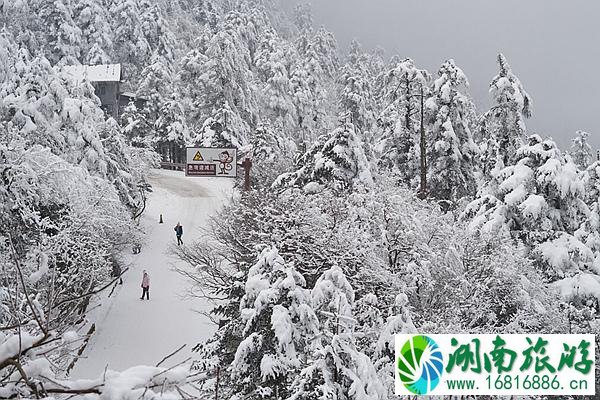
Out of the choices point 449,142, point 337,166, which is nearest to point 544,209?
point 337,166

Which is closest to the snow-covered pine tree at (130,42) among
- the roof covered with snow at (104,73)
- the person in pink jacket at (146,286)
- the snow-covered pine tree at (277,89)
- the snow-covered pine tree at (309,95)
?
the roof covered with snow at (104,73)

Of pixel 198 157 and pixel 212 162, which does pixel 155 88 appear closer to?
pixel 198 157

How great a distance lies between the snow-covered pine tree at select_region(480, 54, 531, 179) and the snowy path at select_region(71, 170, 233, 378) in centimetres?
1297

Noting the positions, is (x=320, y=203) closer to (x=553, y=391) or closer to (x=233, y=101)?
(x=553, y=391)

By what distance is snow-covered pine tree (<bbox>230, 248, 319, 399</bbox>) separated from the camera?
1004 centimetres

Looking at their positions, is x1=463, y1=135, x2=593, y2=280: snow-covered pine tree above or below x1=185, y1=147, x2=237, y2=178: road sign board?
below

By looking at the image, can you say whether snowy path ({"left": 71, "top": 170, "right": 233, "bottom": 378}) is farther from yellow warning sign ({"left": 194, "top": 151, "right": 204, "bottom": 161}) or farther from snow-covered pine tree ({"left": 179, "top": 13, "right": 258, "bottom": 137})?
snow-covered pine tree ({"left": 179, "top": 13, "right": 258, "bottom": 137})

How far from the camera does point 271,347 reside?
34.3 feet

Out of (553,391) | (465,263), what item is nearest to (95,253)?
(465,263)

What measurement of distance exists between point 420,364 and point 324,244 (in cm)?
568

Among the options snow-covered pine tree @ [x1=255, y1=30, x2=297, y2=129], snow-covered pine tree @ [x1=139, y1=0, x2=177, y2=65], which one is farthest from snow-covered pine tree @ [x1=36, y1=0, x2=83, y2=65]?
snow-covered pine tree @ [x1=255, y1=30, x2=297, y2=129]

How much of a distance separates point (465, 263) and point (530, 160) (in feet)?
16.5

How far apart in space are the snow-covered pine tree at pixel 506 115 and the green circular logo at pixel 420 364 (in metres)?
16.1

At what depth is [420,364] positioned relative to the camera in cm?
989
